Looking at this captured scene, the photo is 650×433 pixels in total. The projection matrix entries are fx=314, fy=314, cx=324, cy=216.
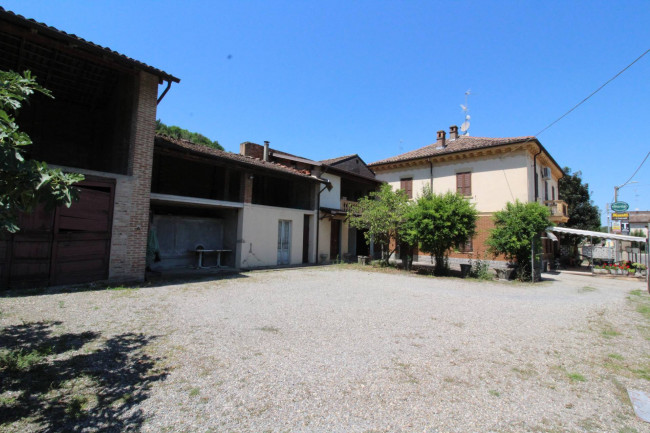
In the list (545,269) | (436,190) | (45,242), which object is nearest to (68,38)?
(45,242)

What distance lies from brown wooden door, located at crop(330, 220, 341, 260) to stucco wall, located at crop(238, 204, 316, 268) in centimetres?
325

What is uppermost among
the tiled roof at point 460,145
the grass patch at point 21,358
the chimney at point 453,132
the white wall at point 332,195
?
the chimney at point 453,132

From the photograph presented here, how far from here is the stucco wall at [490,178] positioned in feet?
57.2

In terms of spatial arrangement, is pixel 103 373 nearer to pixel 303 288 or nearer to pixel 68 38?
pixel 303 288

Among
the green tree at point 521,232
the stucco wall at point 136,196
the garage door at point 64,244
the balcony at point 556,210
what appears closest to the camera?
the garage door at point 64,244

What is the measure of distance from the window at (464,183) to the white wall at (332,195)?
24.5ft

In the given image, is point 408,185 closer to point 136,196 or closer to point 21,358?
point 136,196

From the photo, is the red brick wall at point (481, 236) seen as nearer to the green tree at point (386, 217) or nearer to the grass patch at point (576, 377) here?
the green tree at point (386, 217)

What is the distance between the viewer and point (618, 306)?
8078 millimetres

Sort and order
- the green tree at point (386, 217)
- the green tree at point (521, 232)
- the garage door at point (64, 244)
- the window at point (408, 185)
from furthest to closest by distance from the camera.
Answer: the window at point (408, 185)
the green tree at point (386, 217)
the green tree at point (521, 232)
the garage door at point (64, 244)

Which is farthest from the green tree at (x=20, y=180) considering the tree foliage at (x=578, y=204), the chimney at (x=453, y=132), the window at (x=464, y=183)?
the tree foliage at (x=578, y=204)

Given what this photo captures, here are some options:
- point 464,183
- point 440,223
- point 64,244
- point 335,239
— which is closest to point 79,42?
point 64,244

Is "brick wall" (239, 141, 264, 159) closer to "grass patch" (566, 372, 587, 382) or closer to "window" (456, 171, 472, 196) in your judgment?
"window" (456, 171, 472, 196)

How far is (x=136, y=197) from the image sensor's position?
8898mm
